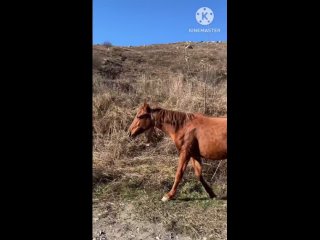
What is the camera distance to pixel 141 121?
338 centimetres

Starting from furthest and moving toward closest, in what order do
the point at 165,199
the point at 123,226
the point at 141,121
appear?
the point at 141,121
the point at 165,199
the point at 123,226

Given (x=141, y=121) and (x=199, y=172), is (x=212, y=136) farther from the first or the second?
(x=141, y=121)

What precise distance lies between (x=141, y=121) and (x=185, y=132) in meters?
0.33

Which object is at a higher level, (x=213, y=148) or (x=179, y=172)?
(x=213, y=148)

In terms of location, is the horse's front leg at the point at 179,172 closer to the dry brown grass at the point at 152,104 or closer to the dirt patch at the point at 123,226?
the dry brown grass at the point at 152,104

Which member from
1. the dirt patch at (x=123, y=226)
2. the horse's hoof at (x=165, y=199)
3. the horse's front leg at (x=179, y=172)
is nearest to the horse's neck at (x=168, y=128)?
the horse's front leg at (x=179, y=172)

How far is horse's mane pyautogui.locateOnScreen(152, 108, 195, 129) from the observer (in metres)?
3.39

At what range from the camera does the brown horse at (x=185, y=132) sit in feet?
10.8

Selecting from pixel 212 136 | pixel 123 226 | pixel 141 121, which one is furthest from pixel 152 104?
pixel 123 226

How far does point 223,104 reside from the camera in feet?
10.6
